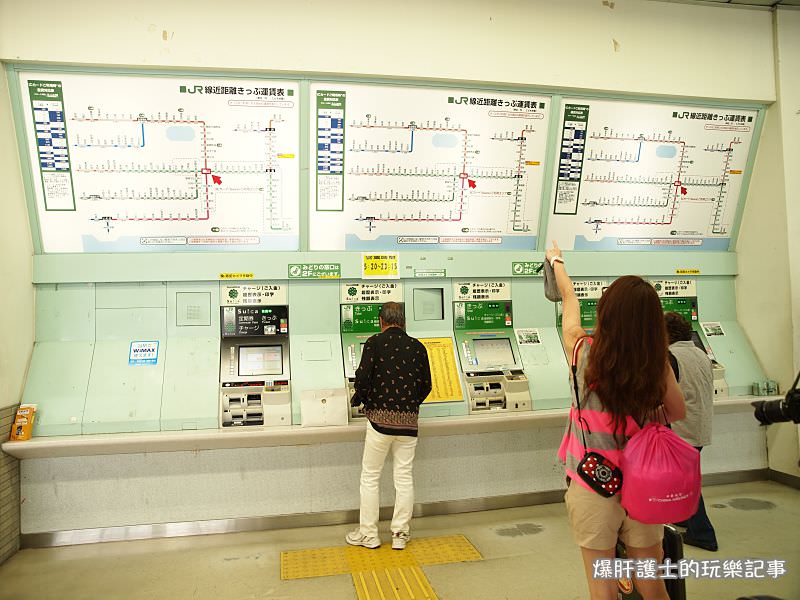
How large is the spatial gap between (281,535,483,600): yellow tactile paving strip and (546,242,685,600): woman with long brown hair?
1.36m

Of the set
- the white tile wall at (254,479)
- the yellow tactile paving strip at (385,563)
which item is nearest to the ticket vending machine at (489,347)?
the white tile wall at (254,479)

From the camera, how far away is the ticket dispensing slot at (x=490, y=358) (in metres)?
4.34

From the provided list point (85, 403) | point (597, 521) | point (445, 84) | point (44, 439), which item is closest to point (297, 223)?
point (445, 84)

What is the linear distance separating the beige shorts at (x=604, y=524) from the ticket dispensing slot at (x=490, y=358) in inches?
82.3

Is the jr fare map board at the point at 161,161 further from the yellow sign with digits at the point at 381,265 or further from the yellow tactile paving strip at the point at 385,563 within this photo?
the yellow tactile paving strip at the point at 385,563

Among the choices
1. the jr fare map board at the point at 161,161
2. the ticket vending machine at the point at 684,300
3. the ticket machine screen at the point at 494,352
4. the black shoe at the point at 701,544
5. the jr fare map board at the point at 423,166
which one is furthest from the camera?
the ticket vending machine at the point at 684,300

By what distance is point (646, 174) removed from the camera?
4.82 m

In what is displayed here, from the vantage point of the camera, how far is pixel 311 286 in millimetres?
4324

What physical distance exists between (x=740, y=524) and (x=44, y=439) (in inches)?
176

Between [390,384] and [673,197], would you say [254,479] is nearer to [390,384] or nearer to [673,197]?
[390,384]

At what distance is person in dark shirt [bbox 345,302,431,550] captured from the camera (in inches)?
145

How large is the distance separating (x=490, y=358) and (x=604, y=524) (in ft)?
7.86

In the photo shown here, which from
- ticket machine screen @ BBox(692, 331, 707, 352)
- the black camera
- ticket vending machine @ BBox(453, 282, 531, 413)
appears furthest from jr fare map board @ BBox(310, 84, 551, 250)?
the black camera

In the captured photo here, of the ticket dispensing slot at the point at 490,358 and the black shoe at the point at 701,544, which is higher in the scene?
the ticket dispensing slot at the point at 490,358
